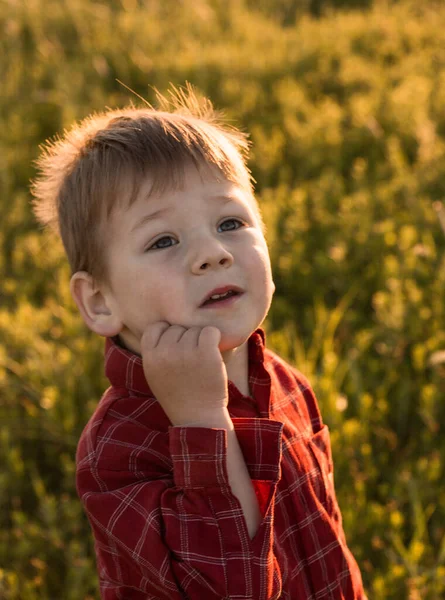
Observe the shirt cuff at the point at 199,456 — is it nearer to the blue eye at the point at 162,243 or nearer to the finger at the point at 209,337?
the finger at the point at 209,337

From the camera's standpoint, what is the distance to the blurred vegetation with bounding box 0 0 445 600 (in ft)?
8.39

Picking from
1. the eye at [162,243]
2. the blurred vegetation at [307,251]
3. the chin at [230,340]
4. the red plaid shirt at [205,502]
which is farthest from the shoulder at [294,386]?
the blurred vegetation at [307,251]

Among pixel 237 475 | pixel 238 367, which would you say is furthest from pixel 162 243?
pixel 237 475

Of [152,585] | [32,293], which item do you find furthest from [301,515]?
[32,293]

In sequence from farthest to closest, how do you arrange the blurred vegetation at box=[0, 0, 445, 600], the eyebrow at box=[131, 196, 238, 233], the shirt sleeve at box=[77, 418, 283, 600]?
the blurred vegetation at box=[0, 0, 445, 600], the eyebrow at box=[131, 196, 238, 233], the shirt sleeve at box=[77, 418, 283, 600]

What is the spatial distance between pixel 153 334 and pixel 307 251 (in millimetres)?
2369

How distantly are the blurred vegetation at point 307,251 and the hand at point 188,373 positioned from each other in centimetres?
103

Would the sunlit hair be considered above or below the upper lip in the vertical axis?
above

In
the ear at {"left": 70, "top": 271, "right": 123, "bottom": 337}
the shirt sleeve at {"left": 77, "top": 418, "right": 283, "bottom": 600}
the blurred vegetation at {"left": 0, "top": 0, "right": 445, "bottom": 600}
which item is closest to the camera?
the shirt sleeve at {"left": 77, "top": 418, "right": 283, "bottom": 600}

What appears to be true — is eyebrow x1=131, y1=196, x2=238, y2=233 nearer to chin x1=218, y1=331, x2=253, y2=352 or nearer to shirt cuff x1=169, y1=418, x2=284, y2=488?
chin x1=218, y1=331, x2=253, y2=352

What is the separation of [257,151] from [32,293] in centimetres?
159

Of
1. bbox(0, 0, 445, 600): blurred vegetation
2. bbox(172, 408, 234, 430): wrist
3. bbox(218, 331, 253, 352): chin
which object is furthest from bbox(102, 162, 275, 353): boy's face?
bbox(0, 0, 445, 600): blurred vegetation

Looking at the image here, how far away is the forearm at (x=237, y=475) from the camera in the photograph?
4.92 feet

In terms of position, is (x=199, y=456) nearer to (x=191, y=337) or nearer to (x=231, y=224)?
(x=191, y=337)
